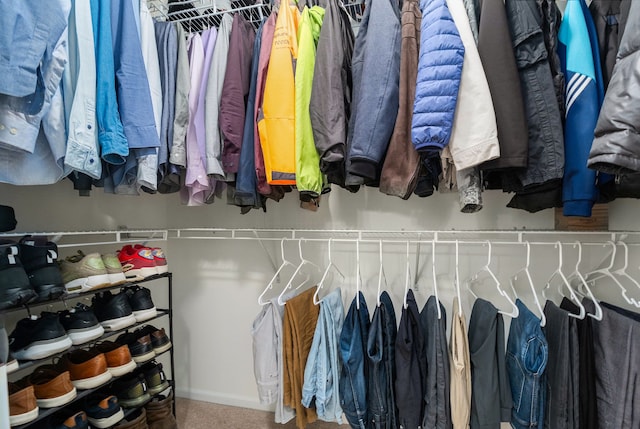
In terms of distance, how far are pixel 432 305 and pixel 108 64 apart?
1.28 meters

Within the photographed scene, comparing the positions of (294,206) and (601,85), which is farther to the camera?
(294,206)

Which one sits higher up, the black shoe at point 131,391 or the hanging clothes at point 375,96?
the hanging clothes at point 375,96

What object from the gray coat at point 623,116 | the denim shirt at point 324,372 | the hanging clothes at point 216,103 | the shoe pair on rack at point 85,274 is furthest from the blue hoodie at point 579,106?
the shoe pair on rack at point 85,274

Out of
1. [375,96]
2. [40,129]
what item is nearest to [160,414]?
[40,129]

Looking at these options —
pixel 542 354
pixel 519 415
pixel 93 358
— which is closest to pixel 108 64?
pixel 93 358

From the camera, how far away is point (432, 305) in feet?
3.70

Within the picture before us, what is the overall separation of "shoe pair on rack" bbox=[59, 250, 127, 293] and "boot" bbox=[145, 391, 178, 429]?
611 mm

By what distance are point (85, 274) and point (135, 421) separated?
64 cm

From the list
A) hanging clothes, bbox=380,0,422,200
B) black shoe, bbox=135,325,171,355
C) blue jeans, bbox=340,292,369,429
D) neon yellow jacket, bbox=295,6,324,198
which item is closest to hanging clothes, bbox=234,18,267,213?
neon yellow jacket, bbox=295,6,324,198

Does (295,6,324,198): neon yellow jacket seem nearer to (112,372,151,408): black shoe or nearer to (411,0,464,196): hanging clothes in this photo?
(411,0,464,196): hanging clothes

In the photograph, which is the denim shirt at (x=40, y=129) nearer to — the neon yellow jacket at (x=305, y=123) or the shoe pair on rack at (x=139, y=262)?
the shoe pair on rack at (x=139, y=262)

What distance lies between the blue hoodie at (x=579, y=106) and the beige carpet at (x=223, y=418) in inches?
57.2

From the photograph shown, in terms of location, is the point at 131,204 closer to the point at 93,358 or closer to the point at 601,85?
the point at 93,358

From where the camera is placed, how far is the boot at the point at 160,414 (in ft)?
4.79
